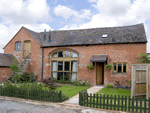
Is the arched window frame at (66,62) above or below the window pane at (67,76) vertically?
above

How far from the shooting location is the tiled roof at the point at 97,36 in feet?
48.6

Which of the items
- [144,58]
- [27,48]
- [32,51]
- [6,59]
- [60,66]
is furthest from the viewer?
[27,48]

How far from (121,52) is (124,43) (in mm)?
972

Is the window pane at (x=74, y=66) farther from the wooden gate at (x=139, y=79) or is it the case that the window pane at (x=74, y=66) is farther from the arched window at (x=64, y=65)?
the wooden gate at (x=139, y=79)

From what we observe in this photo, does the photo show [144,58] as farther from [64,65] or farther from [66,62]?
[64,65]

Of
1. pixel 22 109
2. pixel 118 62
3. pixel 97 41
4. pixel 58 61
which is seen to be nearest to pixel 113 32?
pixel 97 41

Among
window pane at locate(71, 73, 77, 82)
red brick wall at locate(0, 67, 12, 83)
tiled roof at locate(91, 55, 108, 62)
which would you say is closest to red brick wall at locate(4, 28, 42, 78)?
red brick wall at locate(0, 67, 12, 83)

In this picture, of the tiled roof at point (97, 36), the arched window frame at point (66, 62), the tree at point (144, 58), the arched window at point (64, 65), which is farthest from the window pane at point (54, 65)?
the tree at point (144, 58)

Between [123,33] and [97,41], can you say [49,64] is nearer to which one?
[97,41]

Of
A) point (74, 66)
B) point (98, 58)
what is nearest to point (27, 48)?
point (74, 66)

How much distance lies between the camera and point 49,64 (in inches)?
690

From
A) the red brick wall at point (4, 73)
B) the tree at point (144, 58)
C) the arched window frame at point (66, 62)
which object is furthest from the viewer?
the arched window frame at point (66, 62)

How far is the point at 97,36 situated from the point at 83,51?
8.28 feet

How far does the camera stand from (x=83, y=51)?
52.5 ft
